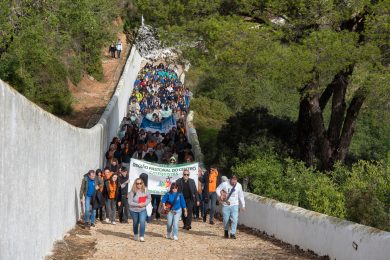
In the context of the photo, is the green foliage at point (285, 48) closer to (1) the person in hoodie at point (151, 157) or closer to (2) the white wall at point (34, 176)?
(1) the person in hoodie at point (151, 157)

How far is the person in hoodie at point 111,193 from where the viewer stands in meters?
18.6

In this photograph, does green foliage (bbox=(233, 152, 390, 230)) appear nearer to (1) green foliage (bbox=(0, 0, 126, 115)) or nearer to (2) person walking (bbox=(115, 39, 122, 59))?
(1) green foliage (bbox=(0, 0, 126, 115))

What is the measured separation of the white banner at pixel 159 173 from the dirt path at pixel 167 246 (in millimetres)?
2094

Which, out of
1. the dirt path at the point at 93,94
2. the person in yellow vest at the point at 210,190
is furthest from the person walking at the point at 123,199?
the dirt path at the point at 93,94

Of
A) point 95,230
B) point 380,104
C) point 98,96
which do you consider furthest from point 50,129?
point 98,96

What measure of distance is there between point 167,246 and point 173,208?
1.36m

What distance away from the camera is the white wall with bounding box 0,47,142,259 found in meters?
9.12

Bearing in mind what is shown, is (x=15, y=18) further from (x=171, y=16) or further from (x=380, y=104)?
(x=380, y=104)

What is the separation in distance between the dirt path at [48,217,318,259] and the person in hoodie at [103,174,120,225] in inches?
19.3

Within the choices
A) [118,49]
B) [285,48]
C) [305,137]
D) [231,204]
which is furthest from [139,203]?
[118,49]

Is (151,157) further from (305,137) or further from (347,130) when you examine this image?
(347,130)

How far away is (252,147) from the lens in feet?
82.4

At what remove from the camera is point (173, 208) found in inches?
655

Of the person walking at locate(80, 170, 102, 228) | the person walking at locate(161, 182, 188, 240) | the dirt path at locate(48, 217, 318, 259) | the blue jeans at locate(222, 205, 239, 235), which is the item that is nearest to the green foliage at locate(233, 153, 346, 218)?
the dirt path at locate(48, 217, 318, 259)
